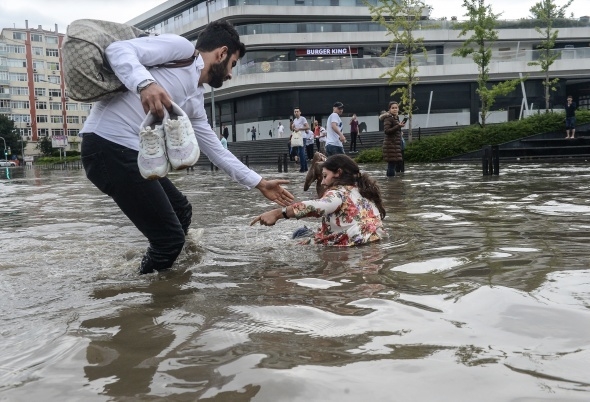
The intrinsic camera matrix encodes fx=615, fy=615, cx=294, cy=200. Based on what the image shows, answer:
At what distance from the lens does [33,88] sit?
113125mm

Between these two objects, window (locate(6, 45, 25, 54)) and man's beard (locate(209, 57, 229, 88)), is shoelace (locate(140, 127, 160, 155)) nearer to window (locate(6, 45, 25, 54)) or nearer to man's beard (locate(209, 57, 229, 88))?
man's beard (locate(209, 57, 229, 88))

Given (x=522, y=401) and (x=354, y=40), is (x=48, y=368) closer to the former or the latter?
(x=522, y=401)

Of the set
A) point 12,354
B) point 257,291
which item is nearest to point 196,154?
point 257,291

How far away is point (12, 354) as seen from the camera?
2527mm

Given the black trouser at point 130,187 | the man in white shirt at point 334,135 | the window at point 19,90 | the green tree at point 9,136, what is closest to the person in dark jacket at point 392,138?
the man in white shirt at point 334,135

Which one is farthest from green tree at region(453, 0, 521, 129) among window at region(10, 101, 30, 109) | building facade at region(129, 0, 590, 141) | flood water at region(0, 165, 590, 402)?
window at region(10, 101, 30, 109)

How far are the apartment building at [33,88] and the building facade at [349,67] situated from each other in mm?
64561

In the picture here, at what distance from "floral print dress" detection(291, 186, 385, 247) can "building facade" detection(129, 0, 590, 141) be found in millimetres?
41550

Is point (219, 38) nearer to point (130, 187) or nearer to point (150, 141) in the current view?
point (150, 141)

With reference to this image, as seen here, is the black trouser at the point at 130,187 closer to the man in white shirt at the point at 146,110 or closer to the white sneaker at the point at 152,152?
the man in white shirt at the point at 146,110

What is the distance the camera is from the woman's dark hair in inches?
209

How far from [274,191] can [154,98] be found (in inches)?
49.8

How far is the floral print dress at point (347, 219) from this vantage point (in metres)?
5.21

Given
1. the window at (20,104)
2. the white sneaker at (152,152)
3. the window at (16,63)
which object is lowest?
the white sneaker at (152,152)
